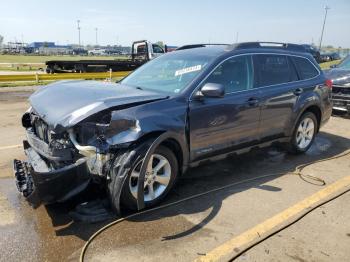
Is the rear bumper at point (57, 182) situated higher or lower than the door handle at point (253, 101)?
lower

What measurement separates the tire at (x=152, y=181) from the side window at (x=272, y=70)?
1.89 metres

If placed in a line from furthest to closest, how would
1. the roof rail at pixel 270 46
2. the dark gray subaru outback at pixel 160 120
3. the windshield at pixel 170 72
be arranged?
1. the roof rail at pixel 270 46
2. the windshield at pixel 170 72
3. the dark gray subaru outback at pixel 160 120

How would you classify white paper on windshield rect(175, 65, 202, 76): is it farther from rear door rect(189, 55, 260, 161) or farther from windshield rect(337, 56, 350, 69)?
windshield rect(337, 56, 350, 69)

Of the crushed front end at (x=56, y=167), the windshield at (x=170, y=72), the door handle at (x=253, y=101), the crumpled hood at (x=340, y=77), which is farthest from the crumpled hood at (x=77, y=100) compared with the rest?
the crumpled hood at (x=340, y=77)

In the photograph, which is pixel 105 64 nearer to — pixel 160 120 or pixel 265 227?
pixel 160 120

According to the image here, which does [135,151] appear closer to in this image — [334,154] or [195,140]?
[195,140]

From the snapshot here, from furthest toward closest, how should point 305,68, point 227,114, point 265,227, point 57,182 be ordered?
point 305,68
point 227,114
point 265,227
point 57,182

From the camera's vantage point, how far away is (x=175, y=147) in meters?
4.30

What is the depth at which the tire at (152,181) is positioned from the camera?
375 centimetres

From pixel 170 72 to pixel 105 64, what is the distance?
1882cm

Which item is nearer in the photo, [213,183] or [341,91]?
[213,183]

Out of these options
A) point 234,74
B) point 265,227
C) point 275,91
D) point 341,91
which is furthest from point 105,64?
point 265,227

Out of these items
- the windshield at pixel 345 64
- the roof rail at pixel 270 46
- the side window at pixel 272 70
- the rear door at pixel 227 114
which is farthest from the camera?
the windshield at pixel 345 64

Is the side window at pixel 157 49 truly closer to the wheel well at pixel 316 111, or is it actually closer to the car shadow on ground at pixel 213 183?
the car shadow on ground at pixel 213 183
